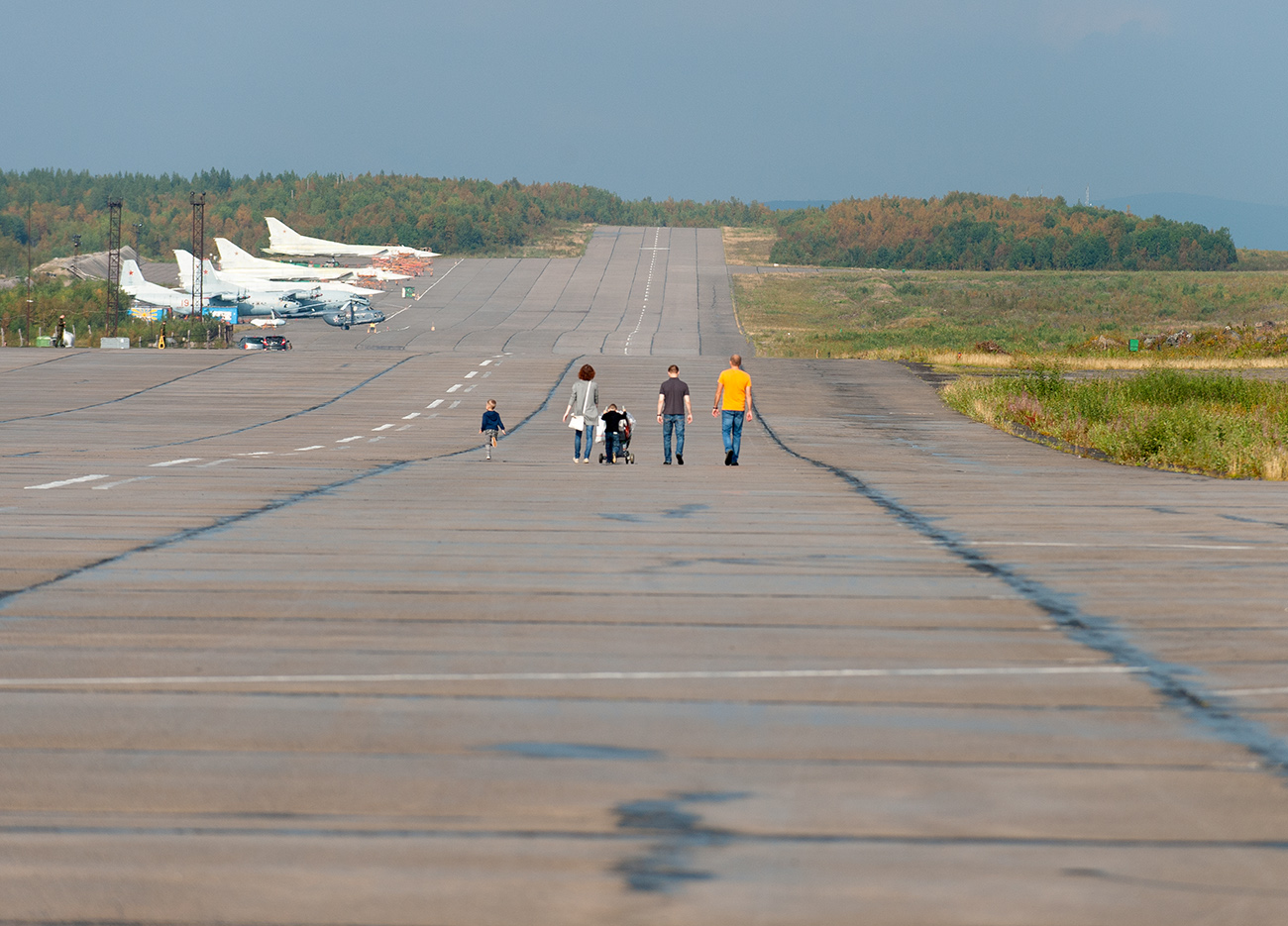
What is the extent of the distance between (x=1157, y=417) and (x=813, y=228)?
5398 inches

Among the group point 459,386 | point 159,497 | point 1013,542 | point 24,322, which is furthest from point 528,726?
point 24,322

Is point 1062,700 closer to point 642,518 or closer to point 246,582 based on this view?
point 246,582

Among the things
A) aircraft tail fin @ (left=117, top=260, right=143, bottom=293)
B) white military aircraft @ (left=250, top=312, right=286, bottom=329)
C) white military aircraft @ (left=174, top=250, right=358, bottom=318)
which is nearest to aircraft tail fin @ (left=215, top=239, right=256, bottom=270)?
aircraft tail fin @ (left=117, top=260, right=143, bottom=293)

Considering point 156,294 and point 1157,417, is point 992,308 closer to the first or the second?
point 156,294

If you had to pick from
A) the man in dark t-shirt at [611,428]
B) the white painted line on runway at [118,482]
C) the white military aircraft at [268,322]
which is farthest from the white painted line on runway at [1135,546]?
the white military aircraft at [268,322]

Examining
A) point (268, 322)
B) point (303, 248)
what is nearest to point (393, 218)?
point (303, 248)

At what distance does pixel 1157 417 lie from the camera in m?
25.1

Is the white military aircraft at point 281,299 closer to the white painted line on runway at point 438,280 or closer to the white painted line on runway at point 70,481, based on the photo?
the white painted line on runway at point 438,280

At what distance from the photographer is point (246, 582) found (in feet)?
28.5

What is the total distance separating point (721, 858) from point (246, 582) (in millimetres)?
5319

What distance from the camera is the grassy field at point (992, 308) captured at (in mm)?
83250

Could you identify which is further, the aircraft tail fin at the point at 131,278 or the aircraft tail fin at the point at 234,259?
the aircraft tail fin at the point at 234,259

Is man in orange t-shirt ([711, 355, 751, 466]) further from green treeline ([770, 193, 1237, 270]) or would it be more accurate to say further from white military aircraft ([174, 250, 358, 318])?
green treeline ([770, 193, 1237, 270])

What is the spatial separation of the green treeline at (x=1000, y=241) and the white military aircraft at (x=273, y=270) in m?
47.0
